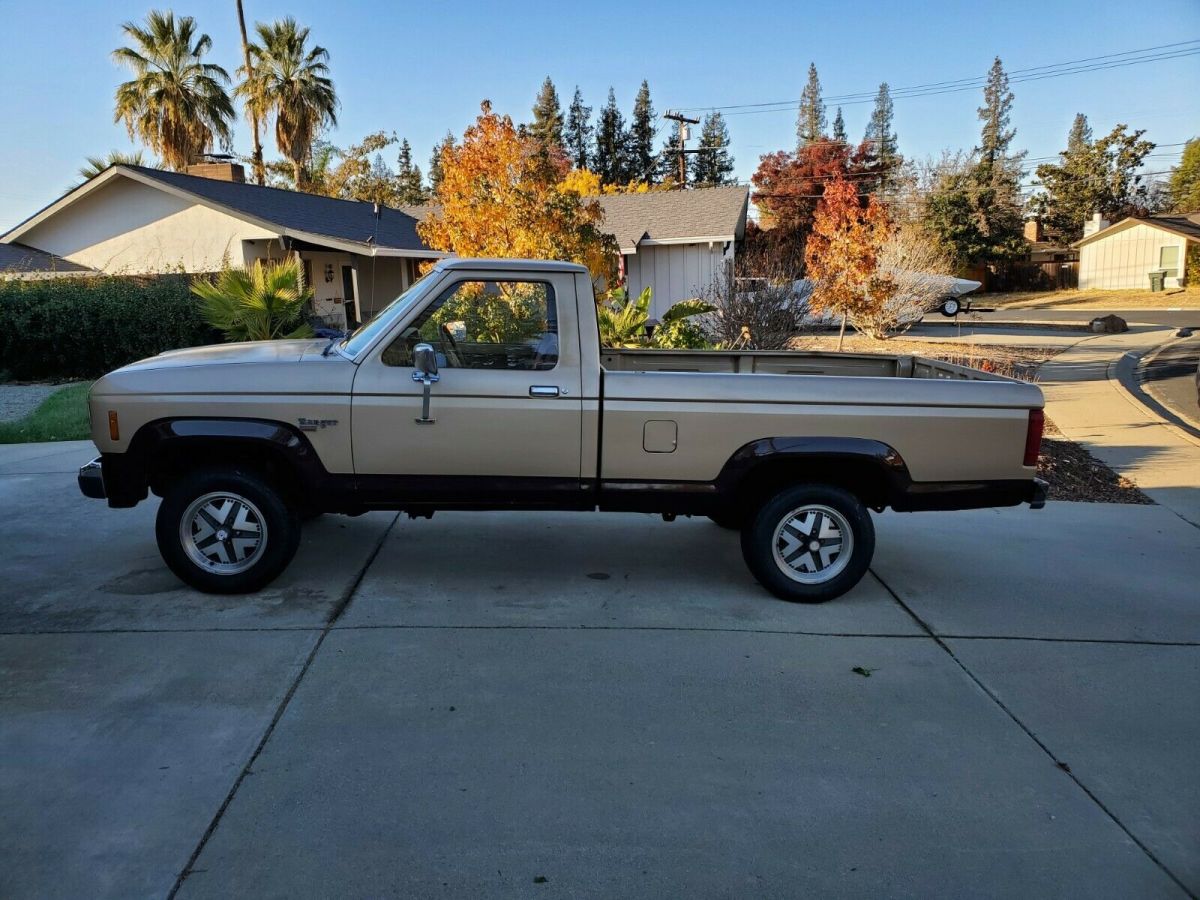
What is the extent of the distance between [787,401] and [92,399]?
12.5 feet

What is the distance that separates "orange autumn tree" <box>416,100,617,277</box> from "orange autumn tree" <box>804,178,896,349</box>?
6.55 metres

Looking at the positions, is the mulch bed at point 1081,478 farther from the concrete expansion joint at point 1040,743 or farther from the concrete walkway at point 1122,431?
the concrete expansion joint at point 1040,743

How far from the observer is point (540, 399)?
5.14 metres

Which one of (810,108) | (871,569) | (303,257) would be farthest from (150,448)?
(810,108)

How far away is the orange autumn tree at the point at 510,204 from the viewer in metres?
12.5

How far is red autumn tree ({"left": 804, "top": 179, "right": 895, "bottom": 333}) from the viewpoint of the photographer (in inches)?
703

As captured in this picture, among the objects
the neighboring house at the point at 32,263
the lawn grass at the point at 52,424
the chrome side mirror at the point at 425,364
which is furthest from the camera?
the neighboring house at the point at 32,263

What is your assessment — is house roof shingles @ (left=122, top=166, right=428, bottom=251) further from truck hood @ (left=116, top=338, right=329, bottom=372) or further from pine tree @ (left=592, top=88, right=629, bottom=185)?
pine tree @ (left=592, top=88, right=629, bottom=185)

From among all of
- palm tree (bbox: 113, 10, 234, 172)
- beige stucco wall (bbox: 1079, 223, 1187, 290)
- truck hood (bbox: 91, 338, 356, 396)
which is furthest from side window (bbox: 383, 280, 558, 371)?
beige stucco wall (bbox: 1079, 223, 1187, 290)

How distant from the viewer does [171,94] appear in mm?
32375

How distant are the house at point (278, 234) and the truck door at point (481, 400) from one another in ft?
50.0

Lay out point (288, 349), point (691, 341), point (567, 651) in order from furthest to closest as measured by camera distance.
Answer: point (691, 341)
point (288, 349)
point (567, 651)

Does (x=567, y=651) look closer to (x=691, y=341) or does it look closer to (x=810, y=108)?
(x=691, y=341)

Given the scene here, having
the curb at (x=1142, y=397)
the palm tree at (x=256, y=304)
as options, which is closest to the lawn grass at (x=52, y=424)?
the palm tree at (x=256, y=304)
